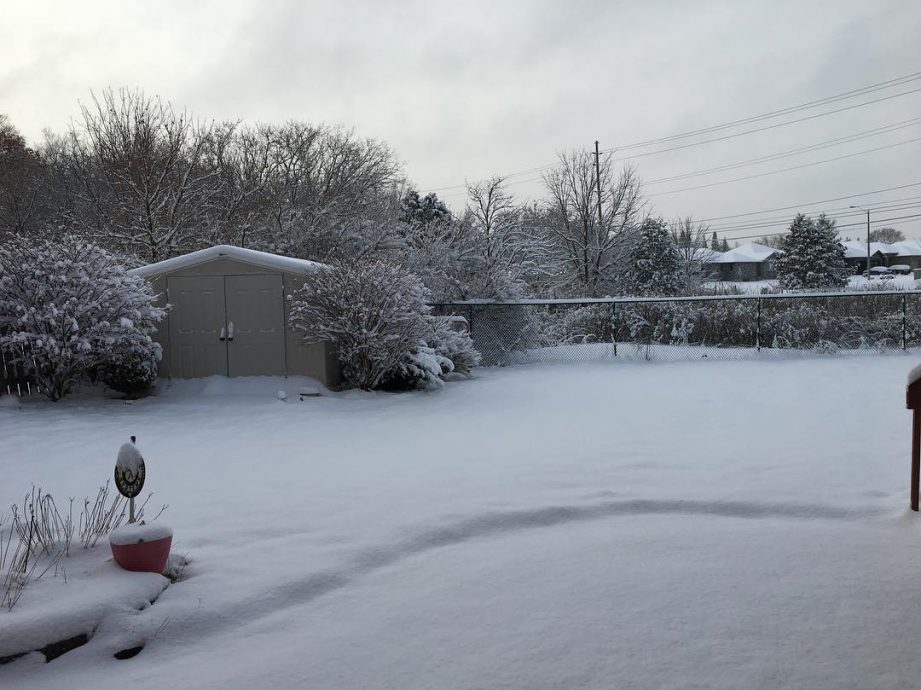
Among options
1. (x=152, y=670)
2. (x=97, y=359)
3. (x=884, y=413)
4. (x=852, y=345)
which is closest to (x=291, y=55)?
(x=97, y=359)

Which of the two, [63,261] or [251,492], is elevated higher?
[63,261]

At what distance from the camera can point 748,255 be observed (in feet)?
211

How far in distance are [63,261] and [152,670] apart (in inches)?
345

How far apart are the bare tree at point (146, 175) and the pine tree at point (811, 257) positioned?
29453 mm

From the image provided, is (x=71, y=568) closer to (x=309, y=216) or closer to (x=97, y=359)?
(x=97, y=359)

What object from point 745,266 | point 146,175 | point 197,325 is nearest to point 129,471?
point 197,325

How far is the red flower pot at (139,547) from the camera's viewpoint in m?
3.53

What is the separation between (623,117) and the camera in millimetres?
18578

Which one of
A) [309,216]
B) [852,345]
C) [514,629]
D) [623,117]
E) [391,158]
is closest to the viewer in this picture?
[514,629]

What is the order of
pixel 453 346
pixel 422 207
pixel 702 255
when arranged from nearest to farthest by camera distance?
pixel 453 346 < pixel 422 207 < pixel 702 255

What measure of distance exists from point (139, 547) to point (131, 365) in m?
7.88

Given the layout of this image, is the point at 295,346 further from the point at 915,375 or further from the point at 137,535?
the point at 915,375

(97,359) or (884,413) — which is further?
(97,359)

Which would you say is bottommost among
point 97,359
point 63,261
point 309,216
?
point 97,359
